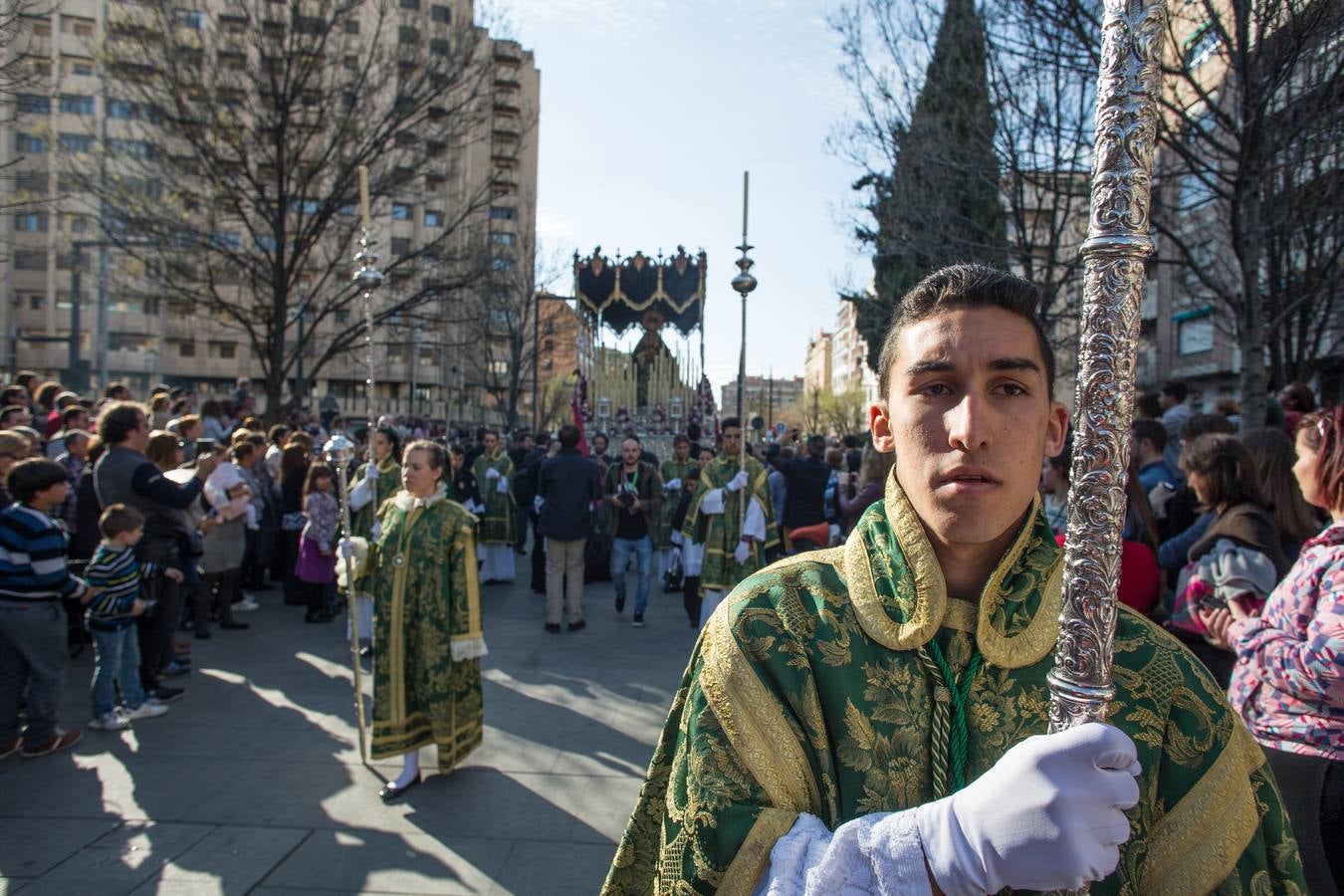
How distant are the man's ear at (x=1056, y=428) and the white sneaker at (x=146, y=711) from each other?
633 cm

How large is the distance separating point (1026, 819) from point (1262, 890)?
1.82ft

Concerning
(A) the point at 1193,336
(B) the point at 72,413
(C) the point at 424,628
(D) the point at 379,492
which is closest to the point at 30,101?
(B) the point at 72,413

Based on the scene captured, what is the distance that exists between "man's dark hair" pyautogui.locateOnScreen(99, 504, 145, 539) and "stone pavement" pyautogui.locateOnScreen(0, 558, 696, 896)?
1.33 metres

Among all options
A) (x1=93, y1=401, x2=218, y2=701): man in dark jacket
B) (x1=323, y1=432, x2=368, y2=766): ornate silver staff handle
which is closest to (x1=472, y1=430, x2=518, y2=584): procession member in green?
(x1=93, y1=401, x2=218, y2=701): man in dark jacket

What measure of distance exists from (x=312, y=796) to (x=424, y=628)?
105cm

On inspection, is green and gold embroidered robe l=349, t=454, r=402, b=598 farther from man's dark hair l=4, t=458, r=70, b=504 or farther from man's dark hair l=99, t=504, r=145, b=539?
man's dark hair l=4, t=458, r=70, b=504

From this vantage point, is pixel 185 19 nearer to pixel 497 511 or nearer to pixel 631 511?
pixel 497 511

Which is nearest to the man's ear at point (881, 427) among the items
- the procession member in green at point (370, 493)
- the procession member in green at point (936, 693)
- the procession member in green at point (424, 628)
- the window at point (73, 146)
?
the procession member in green at point (936, 693)

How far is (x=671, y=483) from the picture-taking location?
10555 millimetres

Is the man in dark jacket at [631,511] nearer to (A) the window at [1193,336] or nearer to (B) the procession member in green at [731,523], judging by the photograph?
(B) the procession member in green at [731,523]

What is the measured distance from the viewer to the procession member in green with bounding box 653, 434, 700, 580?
10.7m

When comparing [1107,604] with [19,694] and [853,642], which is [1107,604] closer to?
[853,642]

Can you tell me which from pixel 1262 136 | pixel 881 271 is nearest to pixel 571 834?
pixel 1262 136

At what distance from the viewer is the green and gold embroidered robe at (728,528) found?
7.90 metres
